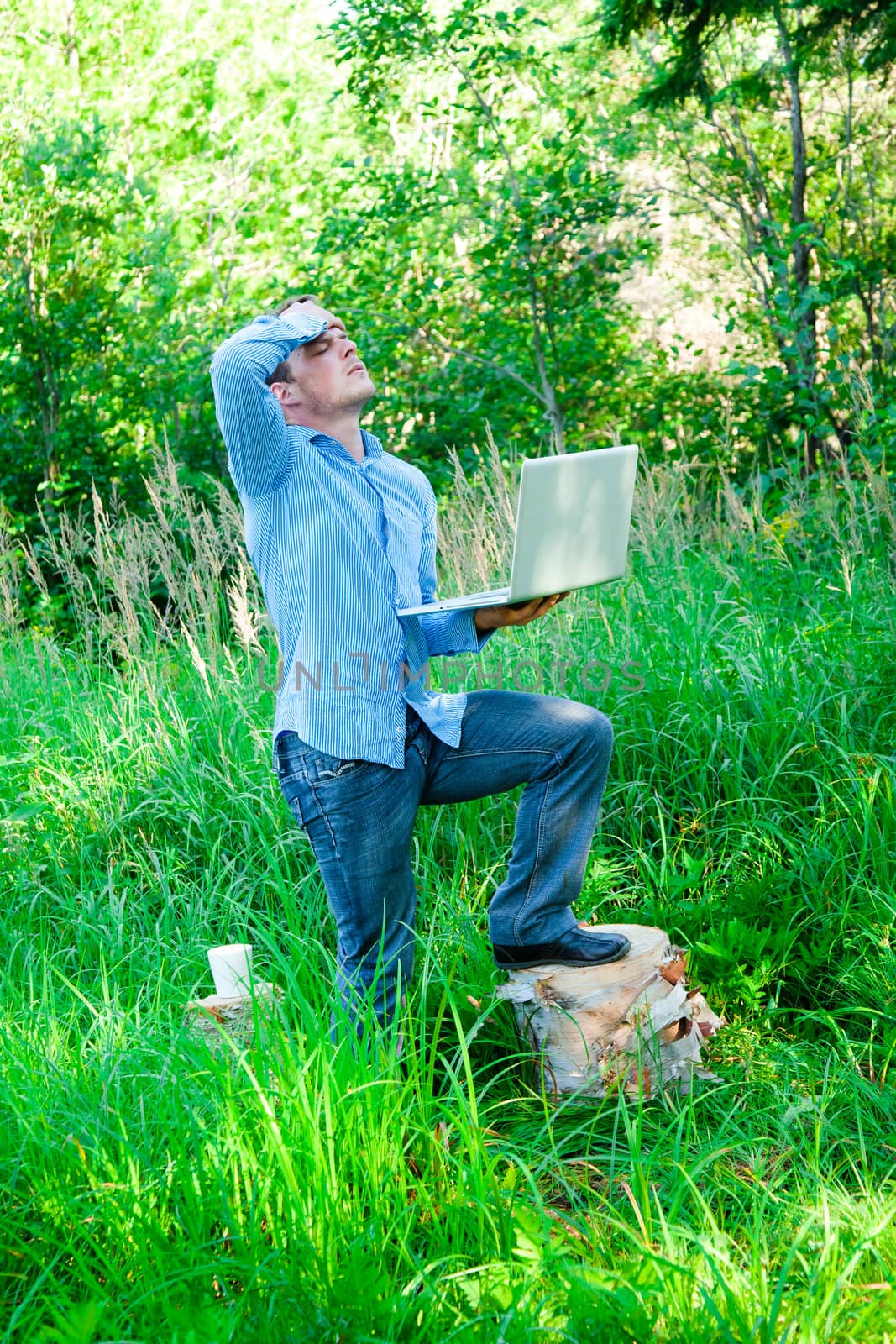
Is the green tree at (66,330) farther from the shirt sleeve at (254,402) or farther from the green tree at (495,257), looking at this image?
the shirt sleeve at (254,402)

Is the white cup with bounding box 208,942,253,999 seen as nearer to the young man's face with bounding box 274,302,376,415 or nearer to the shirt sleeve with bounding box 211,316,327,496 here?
the shirt sleeve with bounding box 211,316,327,496

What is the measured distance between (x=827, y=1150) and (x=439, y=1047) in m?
0.90

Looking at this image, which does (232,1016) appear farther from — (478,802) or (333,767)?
(478,802)

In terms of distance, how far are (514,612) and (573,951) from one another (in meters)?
0.76

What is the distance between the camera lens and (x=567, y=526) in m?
2.26

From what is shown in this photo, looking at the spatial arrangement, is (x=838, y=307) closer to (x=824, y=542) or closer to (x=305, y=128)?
(x=824, y=542)

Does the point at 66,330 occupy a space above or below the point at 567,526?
above

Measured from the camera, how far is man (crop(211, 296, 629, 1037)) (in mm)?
2312

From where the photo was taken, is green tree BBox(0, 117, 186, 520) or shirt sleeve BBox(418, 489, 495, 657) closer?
shirt sleeve BBox(418, 489, 495, 657)

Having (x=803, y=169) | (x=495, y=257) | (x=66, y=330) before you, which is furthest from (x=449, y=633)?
(x=66, y=330)

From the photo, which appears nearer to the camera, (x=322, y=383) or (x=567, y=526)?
(x=567, y=526)

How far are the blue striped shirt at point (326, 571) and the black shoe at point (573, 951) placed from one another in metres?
0.52

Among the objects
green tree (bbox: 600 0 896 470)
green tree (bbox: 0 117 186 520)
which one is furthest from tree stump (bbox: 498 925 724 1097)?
green tree (bbox: 0 117 186 520)

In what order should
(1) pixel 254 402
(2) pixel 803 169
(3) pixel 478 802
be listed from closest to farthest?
1. (1) pixel 254 402
2. (3) pixel 478 802
3. (2) pixel 803 169
